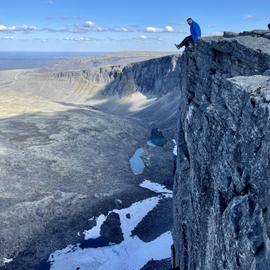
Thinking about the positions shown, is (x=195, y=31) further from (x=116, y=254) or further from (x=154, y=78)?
(x=154, y=78)

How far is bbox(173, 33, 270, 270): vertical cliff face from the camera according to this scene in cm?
1684

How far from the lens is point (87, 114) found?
453 feet

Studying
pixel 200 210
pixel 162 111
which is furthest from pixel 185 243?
pixel 162 111

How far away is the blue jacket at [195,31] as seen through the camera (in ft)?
129

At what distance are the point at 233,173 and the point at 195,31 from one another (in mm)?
23850

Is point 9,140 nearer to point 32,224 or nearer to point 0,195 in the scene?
point 0,195

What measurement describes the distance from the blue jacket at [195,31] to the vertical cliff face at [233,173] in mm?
7137

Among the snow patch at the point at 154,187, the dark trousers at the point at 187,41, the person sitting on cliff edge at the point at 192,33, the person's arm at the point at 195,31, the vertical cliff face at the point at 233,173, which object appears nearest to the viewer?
the vertical cliff face at the point at 233,173

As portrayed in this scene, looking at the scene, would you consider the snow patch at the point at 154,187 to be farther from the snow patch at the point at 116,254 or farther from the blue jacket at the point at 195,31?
the blue jacket at the point at 195,31

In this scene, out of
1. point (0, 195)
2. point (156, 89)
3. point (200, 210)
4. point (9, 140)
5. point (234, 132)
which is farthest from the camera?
point (156, 89)

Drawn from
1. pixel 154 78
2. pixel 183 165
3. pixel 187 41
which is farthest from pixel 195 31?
pixel 154 78

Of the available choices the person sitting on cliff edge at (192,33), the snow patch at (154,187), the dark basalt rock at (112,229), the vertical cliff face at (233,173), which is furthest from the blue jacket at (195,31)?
the snow patch at (154,187)

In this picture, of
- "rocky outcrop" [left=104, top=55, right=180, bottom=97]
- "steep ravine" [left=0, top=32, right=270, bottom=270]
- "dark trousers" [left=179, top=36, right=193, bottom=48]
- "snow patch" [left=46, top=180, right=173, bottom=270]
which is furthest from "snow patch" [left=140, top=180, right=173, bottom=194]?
"rocky outcrop" [left=104, top=55, right=180, bottom=97]

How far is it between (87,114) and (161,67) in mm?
61979
